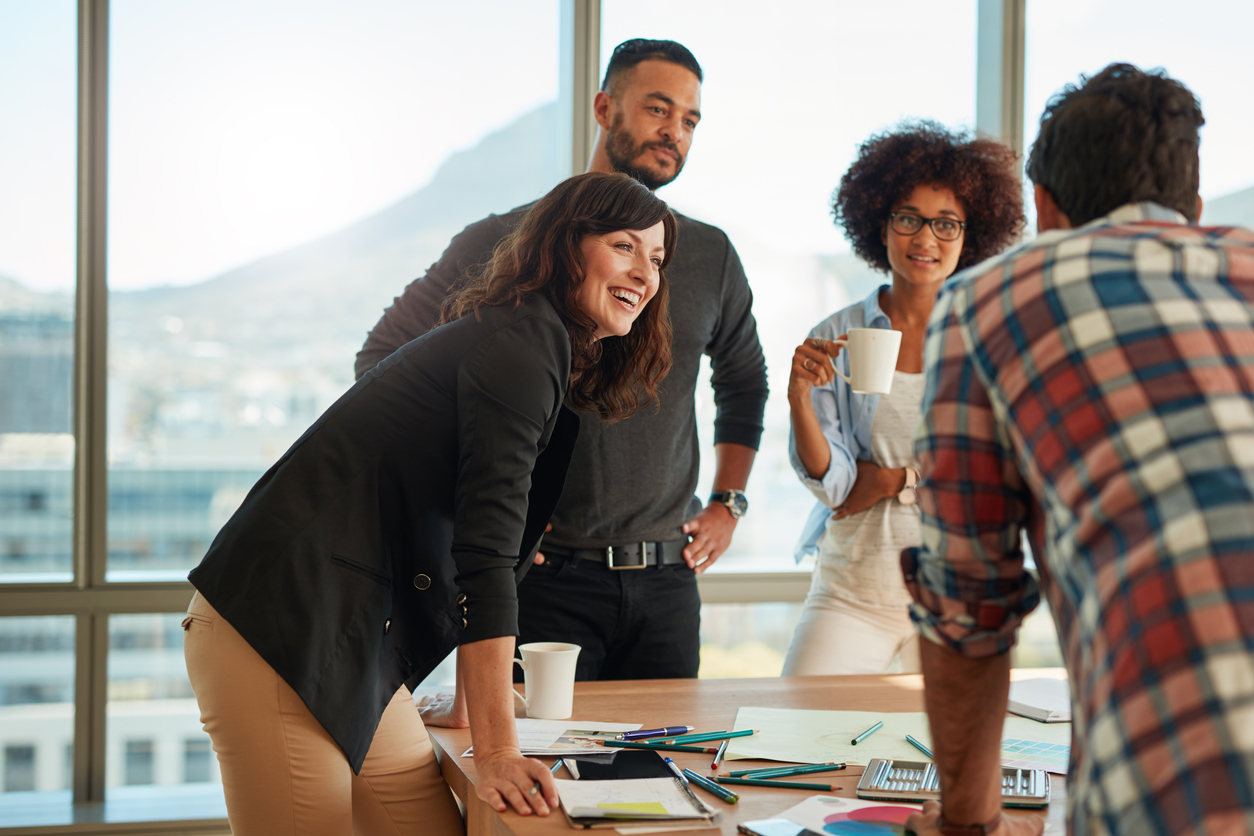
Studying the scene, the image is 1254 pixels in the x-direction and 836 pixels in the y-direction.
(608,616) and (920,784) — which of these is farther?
(608,616)

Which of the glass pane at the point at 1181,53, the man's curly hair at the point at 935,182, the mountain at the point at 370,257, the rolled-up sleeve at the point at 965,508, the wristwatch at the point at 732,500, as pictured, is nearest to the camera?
the rolled-up sleeve at the point at 965,508

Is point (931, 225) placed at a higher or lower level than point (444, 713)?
higher

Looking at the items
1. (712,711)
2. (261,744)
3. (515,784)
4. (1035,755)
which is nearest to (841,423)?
(712,711)

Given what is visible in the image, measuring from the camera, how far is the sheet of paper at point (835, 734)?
53.5 inches

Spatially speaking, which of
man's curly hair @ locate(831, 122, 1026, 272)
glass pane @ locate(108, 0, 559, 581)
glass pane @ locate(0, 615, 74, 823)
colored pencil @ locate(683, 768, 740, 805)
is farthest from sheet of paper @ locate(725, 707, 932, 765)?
glass pane @ locate(0, 615, 74, 823)

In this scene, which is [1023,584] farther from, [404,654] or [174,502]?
[174,502]

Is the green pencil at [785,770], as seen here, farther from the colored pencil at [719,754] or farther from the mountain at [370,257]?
the mountain at [370,257]

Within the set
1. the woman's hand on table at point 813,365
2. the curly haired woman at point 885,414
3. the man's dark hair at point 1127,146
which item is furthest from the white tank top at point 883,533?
the man's dark hair at point 1127,146

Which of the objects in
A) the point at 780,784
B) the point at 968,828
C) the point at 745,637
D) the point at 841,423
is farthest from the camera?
the point at 745,637

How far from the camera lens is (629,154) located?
227cm

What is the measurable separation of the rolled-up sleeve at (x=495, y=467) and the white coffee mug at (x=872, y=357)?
33.4 inches

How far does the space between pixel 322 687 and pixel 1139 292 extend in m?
1.05

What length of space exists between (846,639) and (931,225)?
97cm

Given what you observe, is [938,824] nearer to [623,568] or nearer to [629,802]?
[629,802]
